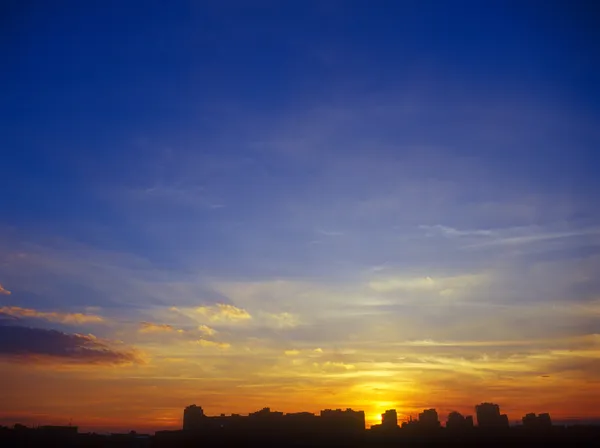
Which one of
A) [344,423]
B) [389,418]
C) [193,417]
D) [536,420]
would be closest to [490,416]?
[536,420]

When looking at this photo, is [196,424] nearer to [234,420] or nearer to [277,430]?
[234,420]

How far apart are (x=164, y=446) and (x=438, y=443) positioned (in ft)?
124

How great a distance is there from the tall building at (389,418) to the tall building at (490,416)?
54.1ft

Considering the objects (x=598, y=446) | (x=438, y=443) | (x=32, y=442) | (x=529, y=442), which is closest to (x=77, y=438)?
(x=32, y=442)

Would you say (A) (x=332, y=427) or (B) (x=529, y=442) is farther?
(A) (x=332, y=427)

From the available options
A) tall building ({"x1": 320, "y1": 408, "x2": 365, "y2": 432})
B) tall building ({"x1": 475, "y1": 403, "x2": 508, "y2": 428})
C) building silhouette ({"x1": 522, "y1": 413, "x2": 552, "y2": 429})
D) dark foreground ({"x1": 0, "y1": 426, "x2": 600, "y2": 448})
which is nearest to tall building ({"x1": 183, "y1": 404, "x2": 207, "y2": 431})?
dark foreground ({"x1": 0, "y1": 426, "x2": 600, "y2": 448})

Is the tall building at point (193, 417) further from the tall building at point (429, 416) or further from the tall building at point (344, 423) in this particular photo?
the tall building at point (429, 416)

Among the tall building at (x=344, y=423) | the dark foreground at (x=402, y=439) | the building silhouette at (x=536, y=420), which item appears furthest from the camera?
the building silhouette at (x=536, y=420)

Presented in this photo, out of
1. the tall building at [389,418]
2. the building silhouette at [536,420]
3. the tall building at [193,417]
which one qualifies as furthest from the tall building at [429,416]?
the tall building at [193,417]

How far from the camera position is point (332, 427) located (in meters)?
74.4

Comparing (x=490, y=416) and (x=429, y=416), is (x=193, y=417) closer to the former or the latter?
(x=429, y=416)

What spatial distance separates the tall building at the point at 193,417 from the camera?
319ft

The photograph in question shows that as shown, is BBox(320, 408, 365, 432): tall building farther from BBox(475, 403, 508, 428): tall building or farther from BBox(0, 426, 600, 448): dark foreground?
BBox(475, 403, 508, 428): tall building

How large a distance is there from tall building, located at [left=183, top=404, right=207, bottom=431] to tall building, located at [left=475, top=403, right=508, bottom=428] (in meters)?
54.0
